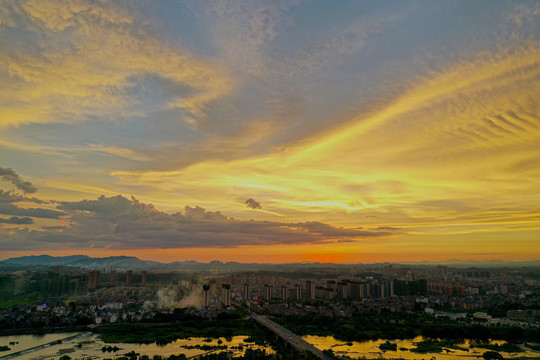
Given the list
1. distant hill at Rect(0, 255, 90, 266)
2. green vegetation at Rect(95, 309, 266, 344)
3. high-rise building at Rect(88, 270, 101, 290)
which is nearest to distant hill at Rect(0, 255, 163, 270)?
distant hill at Rect(0, 255, 90, 266)

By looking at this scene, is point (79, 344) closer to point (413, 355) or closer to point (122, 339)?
point (122, 339)

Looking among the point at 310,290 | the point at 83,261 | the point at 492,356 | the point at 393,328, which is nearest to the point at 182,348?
the point at 393,328

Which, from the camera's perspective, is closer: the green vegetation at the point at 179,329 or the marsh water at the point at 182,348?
the marsh water at the point at 182,348

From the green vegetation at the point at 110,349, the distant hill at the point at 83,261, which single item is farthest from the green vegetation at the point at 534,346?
the distant hill at the point at 83,261

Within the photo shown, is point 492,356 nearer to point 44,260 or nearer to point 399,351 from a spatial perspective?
point 399,351

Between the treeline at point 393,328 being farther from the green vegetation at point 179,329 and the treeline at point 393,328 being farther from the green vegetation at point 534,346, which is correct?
the green vegetation at point 179,329

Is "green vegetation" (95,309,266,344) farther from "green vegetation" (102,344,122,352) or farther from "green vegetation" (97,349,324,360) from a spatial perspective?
"green vegetation" (97,349,324,360)

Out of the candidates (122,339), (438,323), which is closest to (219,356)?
(122,339)

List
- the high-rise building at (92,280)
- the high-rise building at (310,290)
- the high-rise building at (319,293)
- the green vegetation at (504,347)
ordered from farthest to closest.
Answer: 1. the high-rise building at (92,280)
2. the high-rise building at (319,293)
3. the high-rise building at (310,290)
4. the green vegetation at (504,347)
